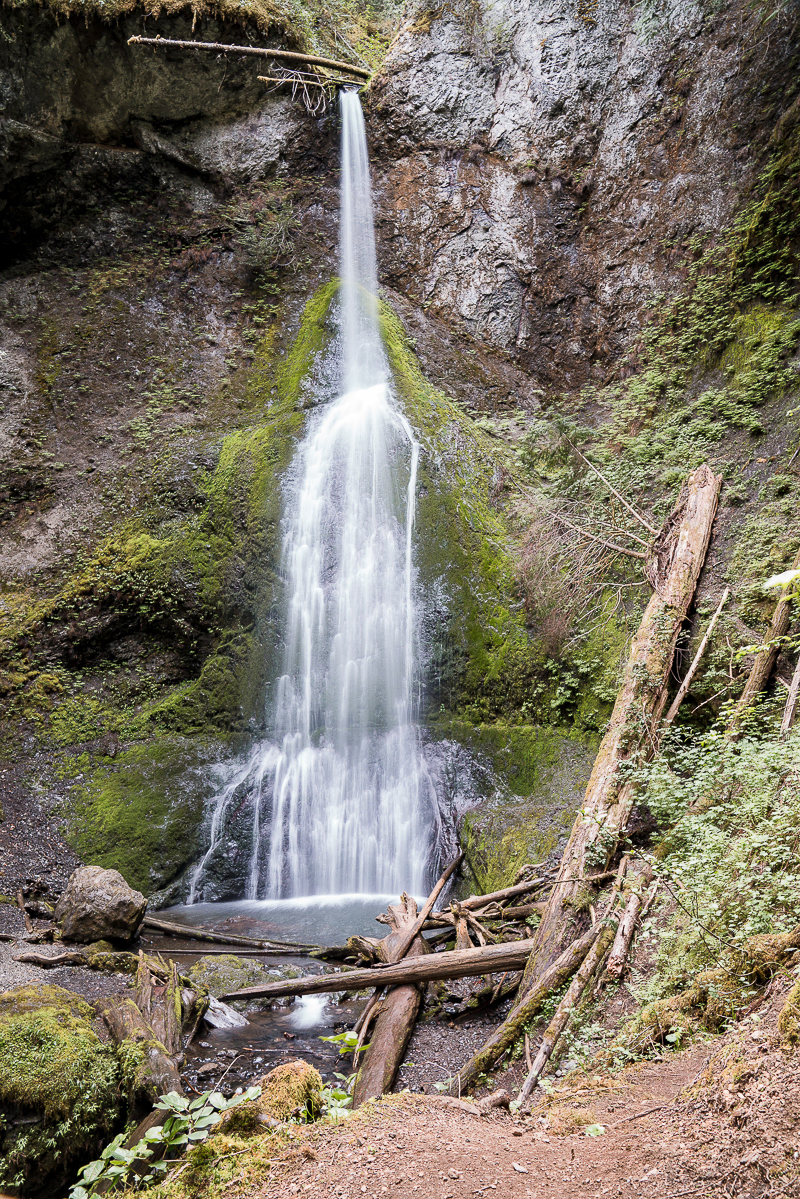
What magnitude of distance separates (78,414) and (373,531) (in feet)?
21.3

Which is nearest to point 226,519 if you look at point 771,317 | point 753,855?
point 771,317

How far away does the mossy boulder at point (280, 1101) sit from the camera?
6.38ft

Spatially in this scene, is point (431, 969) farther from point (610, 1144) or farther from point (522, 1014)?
point (610, 1144)

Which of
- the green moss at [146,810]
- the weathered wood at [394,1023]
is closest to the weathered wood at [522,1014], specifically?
the weathered wood at [394,1023]

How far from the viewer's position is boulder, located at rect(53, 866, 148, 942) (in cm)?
620

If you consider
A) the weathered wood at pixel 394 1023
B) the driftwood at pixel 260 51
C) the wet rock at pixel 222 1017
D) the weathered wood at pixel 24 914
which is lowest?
the wet rock at pixel 222 1017

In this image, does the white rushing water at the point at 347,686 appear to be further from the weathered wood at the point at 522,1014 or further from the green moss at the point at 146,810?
the weathered wood at the point at 522,1014

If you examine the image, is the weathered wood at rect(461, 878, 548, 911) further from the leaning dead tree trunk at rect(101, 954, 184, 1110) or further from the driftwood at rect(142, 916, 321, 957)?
the leaning dead tree trunk at rect(101, 954, 184, 1110)

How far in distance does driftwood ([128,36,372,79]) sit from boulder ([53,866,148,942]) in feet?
46.9

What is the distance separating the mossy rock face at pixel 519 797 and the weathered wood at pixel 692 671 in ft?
6.07

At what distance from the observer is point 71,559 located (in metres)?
10.8

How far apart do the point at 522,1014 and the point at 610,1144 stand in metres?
1.96

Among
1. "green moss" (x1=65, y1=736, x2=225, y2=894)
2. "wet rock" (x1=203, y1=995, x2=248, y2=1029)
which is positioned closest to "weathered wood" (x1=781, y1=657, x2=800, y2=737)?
"wet rock" (x1=203, y1=995, x2=248, y2=1029)

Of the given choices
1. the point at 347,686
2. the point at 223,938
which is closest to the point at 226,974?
the point at 223,938
